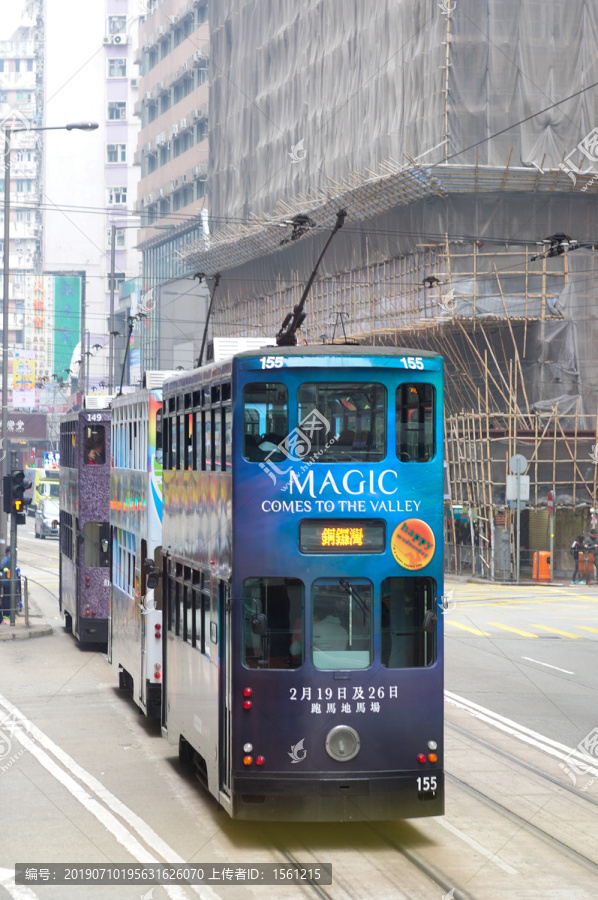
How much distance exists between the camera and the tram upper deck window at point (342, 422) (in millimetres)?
10367

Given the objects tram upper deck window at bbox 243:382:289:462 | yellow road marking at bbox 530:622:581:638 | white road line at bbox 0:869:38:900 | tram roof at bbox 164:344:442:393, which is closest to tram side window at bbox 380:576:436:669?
tram upper deck window at bbox 243:382:289:462

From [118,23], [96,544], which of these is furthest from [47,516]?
[118,23]

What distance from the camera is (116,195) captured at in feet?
416

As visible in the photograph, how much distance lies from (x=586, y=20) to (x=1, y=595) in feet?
85.5

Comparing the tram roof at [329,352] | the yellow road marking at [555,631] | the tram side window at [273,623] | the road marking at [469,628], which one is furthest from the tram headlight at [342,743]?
the yellow road marking at [555,631]

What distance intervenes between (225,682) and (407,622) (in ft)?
4.96

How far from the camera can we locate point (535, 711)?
18.1 m

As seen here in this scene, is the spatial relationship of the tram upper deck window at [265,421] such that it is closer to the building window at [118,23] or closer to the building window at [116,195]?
the building window at [118,23]

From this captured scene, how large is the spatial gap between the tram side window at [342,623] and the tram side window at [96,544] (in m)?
15.1

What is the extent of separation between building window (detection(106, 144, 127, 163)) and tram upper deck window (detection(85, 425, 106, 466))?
105 m

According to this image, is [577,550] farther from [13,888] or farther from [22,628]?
[13,888]

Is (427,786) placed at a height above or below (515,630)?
above

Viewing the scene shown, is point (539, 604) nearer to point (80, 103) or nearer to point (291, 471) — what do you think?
point (291, 471)

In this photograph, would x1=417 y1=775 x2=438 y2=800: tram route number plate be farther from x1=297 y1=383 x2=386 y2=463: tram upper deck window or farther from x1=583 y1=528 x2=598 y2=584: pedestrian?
x1=583 y1=528 x2=598 y2=584: pedestrian
